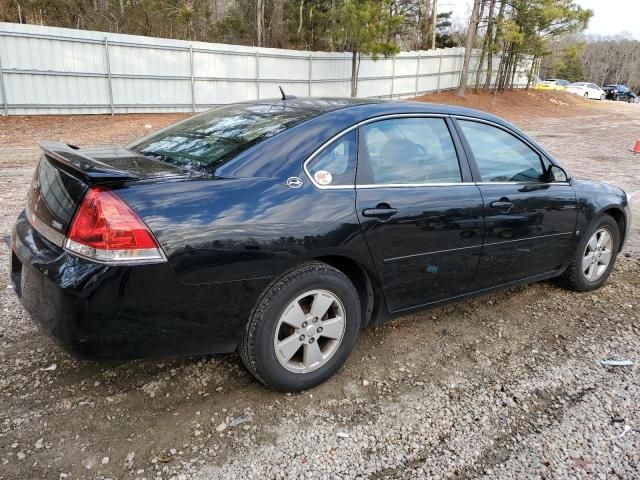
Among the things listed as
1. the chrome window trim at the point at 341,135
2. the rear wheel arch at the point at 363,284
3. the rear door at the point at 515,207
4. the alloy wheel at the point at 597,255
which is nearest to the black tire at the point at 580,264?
the alloy wheel at the point at 597,255

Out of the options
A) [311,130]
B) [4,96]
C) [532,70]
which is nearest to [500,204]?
[311,130]

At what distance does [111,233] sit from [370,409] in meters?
1.59

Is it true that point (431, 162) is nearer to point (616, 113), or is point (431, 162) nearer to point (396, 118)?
point (396, 118)

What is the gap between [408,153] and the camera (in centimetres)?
320

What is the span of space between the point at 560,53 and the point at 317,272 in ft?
98.1

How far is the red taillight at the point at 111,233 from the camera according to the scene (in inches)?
87.4

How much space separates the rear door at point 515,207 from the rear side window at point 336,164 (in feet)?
3.16

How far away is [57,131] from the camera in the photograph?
1324 cm

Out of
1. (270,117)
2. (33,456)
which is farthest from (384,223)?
(33,456)

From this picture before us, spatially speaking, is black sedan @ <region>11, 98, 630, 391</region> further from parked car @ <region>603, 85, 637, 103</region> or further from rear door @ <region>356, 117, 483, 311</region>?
parked car @ <region>603, 85, 637, 103</region>

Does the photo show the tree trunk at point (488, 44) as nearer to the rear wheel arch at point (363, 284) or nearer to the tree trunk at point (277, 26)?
the tree trunk at point (277, 26)

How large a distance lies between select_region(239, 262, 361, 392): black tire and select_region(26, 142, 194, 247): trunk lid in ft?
2.43

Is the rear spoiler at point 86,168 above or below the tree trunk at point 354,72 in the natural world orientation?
above

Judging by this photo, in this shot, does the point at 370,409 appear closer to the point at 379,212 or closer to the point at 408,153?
the point at 379,212
